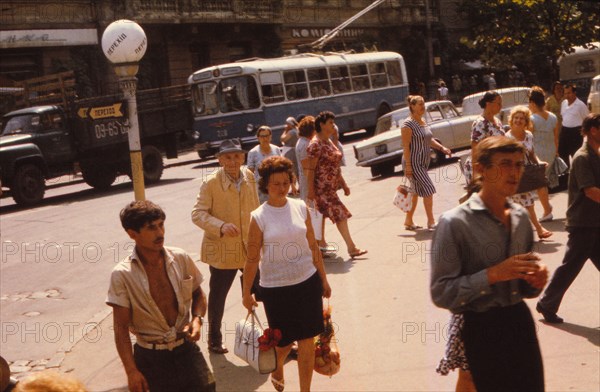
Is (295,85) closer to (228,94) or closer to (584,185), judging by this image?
(228,94)

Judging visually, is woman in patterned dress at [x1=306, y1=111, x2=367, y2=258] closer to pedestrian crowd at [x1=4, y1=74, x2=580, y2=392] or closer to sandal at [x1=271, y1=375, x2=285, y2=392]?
pedestrian crowd at [x1=4, y1=74, x2=580, y2=392]

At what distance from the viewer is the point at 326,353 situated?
5918 mm

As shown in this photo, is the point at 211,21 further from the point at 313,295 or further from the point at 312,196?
the point at 313,295

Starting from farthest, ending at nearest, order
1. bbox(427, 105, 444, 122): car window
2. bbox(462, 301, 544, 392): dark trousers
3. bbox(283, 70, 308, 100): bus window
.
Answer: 1. bbox(283, 70, 308, 100): bus window
2. bbox(427, 105, 444, 122): car window
3. bbox(462, 301, 544, 392): dark trousers

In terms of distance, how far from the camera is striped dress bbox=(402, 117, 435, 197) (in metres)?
11.2

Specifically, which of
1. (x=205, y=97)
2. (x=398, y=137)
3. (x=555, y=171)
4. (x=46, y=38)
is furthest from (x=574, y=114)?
(x=46, y=38)

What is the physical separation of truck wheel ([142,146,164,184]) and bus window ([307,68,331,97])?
7.49m

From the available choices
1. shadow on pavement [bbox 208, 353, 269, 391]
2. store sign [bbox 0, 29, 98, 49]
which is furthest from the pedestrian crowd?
store sign [bbox 0, 29, 98, 49]

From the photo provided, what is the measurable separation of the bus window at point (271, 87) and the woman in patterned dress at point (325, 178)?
16.7 m

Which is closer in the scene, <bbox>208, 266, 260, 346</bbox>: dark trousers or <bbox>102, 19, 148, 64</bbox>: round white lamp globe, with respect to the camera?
<bbox>208, 266, 260, 346</bbox>: dark trousers

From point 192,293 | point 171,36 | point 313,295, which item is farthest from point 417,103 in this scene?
point 171,36

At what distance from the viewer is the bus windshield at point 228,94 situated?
2664 centimetres

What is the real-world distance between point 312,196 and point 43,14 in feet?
75.4

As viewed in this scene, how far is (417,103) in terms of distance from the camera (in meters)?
11.0
